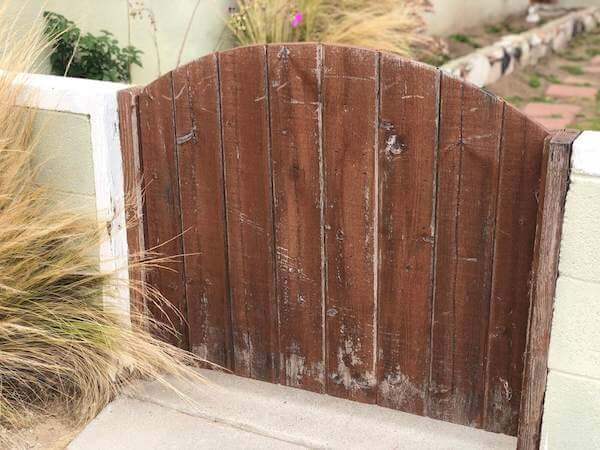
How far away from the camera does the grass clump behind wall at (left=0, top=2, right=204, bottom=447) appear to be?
3.06 meters

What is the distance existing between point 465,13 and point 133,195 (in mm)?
5900

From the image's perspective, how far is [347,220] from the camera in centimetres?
299

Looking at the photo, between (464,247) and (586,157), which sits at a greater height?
(586,157)

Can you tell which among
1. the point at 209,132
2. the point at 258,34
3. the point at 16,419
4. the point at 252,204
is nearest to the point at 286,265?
the point at 252,204

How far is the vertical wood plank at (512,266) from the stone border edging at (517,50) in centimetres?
346

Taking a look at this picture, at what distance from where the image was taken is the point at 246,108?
3020mm

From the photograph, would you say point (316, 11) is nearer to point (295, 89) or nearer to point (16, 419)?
point (295, 89)

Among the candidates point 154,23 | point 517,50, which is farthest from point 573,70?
point 154,23

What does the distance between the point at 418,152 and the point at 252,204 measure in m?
0.64

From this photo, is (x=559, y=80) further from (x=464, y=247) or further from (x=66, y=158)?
(x=66, y=158)

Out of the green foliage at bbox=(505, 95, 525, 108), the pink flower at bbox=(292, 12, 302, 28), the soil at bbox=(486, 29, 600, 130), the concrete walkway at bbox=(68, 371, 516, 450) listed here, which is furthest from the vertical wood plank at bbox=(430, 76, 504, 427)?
the green foliage at bbox=(505, 95, 525, 108)

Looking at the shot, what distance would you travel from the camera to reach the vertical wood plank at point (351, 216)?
2.83 metres

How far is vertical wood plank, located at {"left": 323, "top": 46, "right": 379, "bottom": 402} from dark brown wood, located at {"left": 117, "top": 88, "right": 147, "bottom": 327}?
73 cm

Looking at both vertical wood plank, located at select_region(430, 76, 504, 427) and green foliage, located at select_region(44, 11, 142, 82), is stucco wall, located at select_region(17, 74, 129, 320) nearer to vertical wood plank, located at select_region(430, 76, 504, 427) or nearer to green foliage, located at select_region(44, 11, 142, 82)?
vertical wood plank, located at select_region(430, 76, 504, 427)
